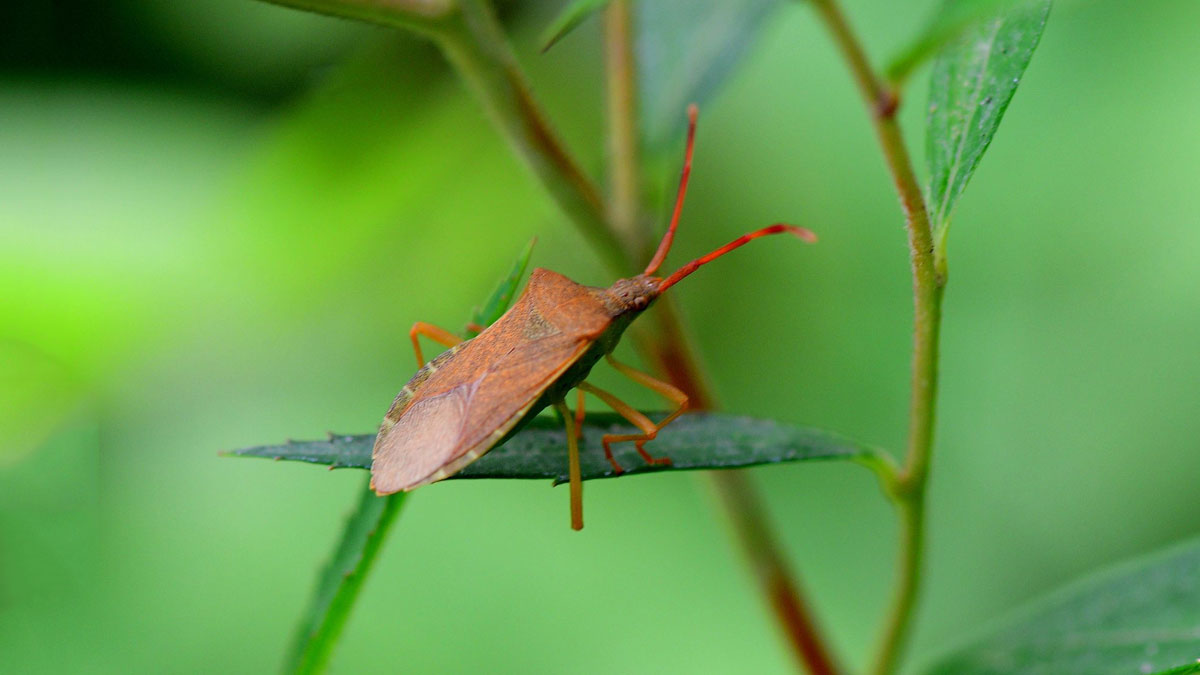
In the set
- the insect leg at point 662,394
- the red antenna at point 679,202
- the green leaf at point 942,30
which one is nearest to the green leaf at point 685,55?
the red antenna at point 679,202

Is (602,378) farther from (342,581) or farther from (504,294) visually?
(342,581)

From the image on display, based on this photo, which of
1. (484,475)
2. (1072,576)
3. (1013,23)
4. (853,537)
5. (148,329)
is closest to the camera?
(1013,23)

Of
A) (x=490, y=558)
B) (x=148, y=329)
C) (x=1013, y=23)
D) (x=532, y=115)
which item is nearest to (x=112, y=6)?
(x=148, y=329)

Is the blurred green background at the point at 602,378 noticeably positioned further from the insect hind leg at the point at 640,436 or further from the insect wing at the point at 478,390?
the insect hind leg at the point at 640,436

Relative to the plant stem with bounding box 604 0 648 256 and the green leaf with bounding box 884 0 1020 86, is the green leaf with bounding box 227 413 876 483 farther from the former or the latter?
the green leaf with bounding box 884 0 1020 86

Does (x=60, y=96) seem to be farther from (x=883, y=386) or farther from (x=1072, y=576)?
(x=1072, y=576)

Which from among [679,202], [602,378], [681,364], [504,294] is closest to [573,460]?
[504,294]

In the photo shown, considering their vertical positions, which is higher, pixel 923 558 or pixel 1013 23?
pixel 1013 23
